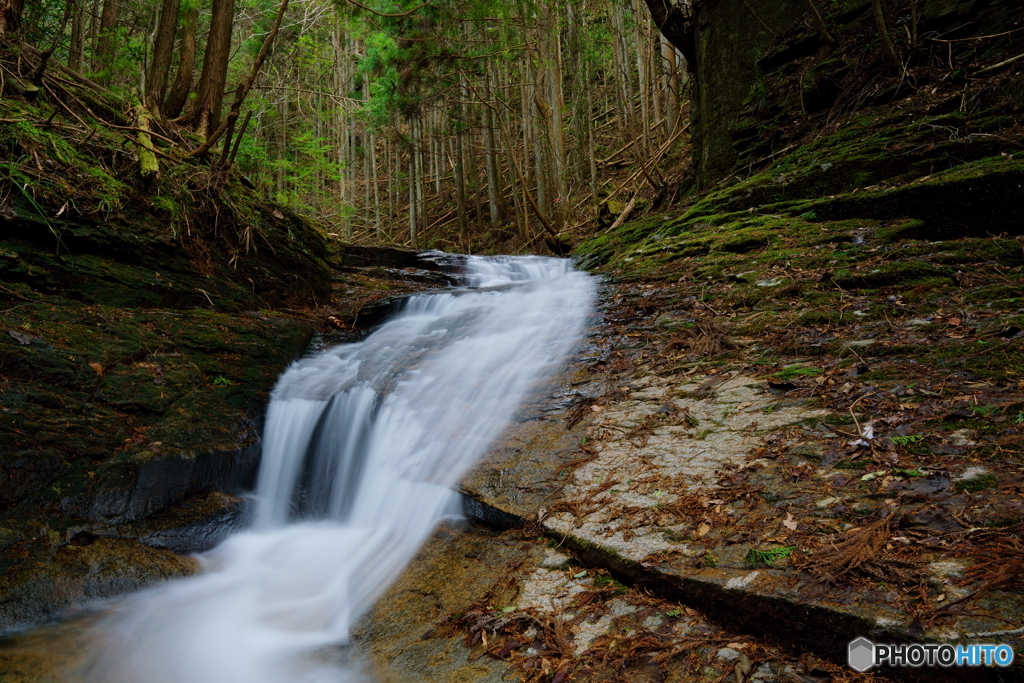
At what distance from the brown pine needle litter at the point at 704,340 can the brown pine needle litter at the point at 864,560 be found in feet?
6.24

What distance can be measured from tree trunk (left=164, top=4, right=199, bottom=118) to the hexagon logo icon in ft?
29.8

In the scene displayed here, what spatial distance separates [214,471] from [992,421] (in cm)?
456

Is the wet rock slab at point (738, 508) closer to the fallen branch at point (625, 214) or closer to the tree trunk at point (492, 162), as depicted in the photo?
the fallen branch at point (625, 214)

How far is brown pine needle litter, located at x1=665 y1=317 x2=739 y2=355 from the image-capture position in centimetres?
365

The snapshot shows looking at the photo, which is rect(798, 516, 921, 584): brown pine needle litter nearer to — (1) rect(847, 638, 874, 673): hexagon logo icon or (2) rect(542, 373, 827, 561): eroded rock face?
(1) rect(847, 638, 874, 673): hexagon logo icon

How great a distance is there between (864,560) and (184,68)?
930 centimetres

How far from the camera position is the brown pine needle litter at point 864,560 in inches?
64.8

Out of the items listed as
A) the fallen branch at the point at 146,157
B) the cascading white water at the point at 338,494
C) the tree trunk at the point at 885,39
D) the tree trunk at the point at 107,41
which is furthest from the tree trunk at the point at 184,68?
the tree trunk at the point at 885,39

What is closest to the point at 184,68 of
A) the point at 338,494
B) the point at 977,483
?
the point at 338,494

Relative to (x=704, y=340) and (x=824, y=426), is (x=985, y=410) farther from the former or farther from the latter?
(x=704, y=340)

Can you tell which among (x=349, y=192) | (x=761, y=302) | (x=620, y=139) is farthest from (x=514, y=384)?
(x=349, y=192)

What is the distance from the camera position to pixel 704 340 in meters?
3.77

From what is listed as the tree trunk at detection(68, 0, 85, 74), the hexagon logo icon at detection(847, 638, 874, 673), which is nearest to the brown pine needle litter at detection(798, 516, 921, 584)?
the hexagon logo icon at detection(847, 638, 874, 673)

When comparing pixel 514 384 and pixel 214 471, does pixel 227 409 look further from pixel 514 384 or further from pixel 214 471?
pixel 514 384
